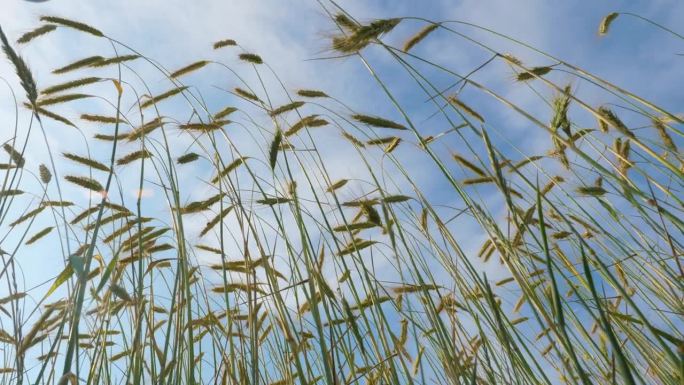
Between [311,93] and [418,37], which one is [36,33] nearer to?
[311,93]

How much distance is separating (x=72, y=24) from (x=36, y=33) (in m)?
0.25

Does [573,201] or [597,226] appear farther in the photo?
[573,201]

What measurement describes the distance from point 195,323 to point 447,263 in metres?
1.05

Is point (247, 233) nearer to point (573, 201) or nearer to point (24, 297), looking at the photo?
point (24, 297)

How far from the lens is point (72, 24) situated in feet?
8.27

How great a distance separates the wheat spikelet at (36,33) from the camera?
2.57 m

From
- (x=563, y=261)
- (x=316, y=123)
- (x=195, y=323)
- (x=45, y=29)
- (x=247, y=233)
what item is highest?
(x=45, y=29)

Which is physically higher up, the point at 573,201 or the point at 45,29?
the point at 45,29

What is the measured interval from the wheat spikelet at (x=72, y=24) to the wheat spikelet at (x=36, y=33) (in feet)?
0.17

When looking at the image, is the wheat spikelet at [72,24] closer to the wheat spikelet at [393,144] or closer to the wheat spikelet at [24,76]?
the wheat spikelet at [24,76]

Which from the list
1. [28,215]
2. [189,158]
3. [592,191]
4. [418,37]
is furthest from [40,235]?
[592,191]

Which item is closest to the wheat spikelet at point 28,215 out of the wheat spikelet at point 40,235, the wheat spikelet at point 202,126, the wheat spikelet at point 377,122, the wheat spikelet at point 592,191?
the wheat spikelet at point 40,235

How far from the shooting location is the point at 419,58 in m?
2.25

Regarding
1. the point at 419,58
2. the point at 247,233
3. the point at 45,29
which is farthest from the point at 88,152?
the point at 419,58
